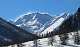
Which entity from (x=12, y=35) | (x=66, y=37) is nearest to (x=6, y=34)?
(x=12, y=35)

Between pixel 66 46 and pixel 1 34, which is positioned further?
pixel 1 34

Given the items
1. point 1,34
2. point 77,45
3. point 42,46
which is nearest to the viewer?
point 77,45

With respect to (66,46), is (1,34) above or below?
above

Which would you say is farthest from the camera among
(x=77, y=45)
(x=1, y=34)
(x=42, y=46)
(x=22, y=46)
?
(x=1, y=34)

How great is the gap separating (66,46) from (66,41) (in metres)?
3.08

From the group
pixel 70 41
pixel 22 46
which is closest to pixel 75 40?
pixel 70 41

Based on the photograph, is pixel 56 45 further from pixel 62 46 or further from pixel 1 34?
pixel 1 34

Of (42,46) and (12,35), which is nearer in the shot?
(42,46)

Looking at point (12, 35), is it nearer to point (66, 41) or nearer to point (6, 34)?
point (6, 34)

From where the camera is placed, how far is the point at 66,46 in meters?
26.4

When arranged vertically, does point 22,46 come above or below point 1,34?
below

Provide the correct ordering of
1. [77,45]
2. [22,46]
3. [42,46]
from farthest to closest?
[22,46], [42,46], [77,45]

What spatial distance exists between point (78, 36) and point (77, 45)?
535cm

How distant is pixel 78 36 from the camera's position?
31.6 metres
